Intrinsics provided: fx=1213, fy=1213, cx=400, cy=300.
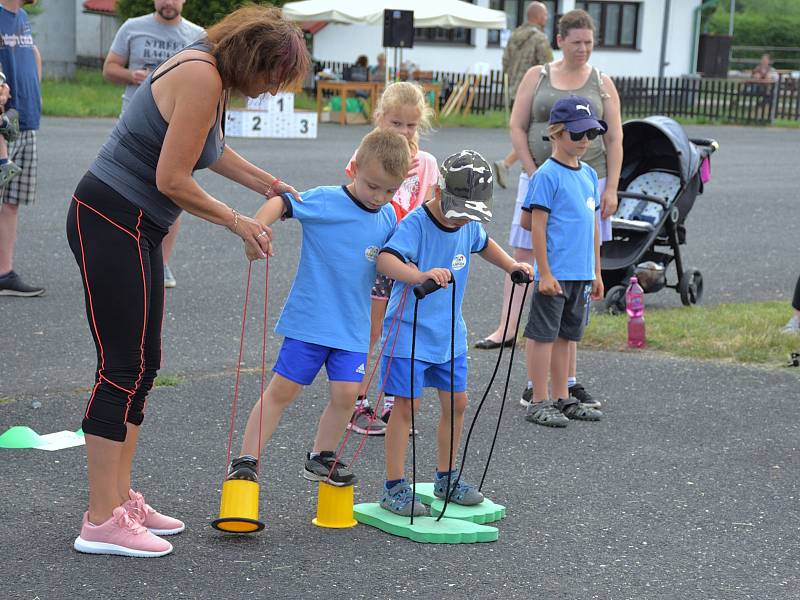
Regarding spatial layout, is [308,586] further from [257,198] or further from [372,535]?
[257,198]

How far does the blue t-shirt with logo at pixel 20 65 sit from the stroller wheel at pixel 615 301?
4.00m

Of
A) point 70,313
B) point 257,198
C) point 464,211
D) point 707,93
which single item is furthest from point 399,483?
point 707,93

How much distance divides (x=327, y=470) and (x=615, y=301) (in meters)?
4.31

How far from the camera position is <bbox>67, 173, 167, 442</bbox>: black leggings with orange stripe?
12.6 ft

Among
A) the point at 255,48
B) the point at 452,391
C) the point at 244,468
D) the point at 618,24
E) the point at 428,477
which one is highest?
the point at 618,24

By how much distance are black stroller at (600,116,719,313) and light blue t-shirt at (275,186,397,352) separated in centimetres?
420

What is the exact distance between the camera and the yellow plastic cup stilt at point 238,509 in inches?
159

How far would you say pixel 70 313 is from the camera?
25.1 ft

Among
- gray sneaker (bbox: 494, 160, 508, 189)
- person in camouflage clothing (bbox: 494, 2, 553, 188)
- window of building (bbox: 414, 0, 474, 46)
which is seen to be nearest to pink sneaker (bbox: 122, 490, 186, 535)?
gray sneaker (bbox: 494, 160, 508, 189)

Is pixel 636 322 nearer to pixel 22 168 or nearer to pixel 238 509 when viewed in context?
pixel 238 509

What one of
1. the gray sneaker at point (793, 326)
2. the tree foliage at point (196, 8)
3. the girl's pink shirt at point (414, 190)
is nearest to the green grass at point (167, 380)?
the girl's pink shirt at point (414, 190)

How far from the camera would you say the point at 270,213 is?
4.10 meters

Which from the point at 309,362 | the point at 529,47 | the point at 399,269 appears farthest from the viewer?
the point at 529,47

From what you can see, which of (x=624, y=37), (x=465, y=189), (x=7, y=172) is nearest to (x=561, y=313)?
(x=465, y=189)
